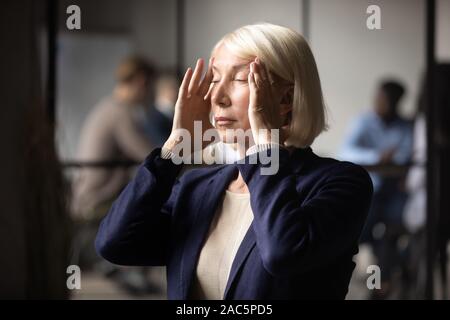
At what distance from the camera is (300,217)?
877mm

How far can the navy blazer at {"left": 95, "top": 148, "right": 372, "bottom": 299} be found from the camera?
87 cm

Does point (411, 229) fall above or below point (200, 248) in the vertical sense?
below

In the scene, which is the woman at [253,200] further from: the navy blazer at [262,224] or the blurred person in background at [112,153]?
the blurred person in background at [112,153]

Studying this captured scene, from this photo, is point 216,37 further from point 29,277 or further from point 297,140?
point 297,140

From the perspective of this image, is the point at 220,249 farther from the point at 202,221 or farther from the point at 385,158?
the point at 385,158

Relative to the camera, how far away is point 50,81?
8.27ft

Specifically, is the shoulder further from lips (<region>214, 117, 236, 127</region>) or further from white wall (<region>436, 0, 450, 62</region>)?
white wall (<region>436, 0, 450, 62</region>)

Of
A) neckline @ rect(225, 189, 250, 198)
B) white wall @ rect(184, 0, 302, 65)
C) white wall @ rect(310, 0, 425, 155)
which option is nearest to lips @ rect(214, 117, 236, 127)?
neckline @ rect(225, 189, 250, 198)

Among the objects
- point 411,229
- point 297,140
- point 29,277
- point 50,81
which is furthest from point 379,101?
point 297,140

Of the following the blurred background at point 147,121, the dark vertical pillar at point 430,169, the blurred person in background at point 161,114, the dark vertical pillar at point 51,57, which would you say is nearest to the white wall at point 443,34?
the blurred background at point 147,121

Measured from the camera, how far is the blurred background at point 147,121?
96.0 inches

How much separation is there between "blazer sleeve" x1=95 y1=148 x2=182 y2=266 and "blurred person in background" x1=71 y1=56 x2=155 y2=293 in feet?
4.16

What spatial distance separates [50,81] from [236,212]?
172 cm
